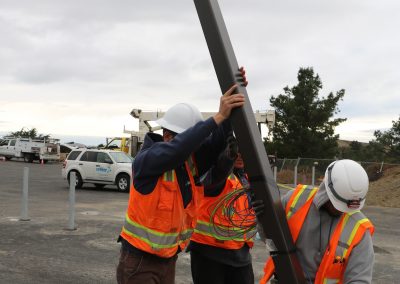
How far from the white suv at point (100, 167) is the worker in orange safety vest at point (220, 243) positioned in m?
15.3

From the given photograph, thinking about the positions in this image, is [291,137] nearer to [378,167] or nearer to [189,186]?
[378,167]

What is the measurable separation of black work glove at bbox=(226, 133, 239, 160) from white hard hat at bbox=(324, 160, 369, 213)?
2.92 feet

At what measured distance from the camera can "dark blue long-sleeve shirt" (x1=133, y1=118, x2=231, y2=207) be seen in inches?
114

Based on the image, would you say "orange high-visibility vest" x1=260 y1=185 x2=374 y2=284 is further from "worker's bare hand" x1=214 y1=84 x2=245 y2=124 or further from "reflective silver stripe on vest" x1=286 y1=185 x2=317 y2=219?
"worker's bare hand" x1=214 y1=84 x2=245 y2=124

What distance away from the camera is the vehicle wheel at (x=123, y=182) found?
62.8 ft

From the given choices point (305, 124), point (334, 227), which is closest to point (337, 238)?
point (334, 227)

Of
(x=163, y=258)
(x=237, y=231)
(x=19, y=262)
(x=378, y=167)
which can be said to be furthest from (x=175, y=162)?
(x=378, y=167)

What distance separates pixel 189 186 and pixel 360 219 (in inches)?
41.9

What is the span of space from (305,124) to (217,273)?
36.0 metres

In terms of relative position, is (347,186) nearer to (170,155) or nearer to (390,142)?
(170,155)

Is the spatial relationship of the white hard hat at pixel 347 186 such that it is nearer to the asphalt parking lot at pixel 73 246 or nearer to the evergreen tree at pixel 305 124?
the asphalt parking lot at pixel 73 246

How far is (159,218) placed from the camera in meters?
3.03

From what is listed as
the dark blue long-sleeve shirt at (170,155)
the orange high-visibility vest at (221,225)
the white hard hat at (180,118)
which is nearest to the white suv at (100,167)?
the orange high-visibility vest at (221,225)

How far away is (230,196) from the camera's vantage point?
358 cm
